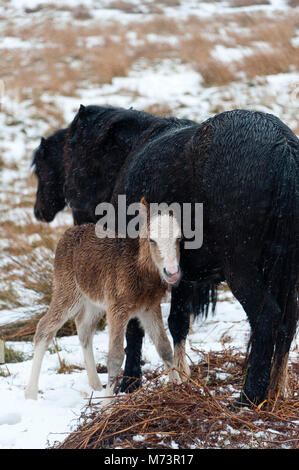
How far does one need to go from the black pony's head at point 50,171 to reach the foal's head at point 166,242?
2438 mm

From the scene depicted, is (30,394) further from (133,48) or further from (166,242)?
(133,48)

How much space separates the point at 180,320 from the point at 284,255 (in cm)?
128

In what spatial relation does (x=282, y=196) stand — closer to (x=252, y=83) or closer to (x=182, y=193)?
(x=182, y=193)

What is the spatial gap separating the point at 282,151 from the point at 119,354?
1632 mm

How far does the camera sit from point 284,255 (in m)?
3.08

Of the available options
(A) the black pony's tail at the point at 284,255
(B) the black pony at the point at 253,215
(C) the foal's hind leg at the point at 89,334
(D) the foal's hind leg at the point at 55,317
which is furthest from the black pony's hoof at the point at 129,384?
(A) the black pony's tail at the point at 284,255

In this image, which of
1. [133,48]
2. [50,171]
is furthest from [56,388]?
[133,48]

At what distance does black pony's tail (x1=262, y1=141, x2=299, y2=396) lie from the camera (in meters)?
3.00

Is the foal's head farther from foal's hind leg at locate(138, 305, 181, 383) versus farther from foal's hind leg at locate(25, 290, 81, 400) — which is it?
foal's hind leg at locate(25, 290, 81, 400)

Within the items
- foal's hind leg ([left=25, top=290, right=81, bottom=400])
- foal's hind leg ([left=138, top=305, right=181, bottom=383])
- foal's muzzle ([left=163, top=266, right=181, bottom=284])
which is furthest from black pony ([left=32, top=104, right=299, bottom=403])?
foal's hind leg ([left=25, top=290, right=81, bottom=400])

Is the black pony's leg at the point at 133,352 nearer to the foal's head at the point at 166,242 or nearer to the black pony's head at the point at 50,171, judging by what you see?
the foal's head at the point at 166,242

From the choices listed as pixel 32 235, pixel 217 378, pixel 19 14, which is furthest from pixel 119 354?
pixel 19 14

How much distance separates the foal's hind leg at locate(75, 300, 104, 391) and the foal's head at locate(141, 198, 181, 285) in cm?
118

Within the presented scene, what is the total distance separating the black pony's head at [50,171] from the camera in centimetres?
548
